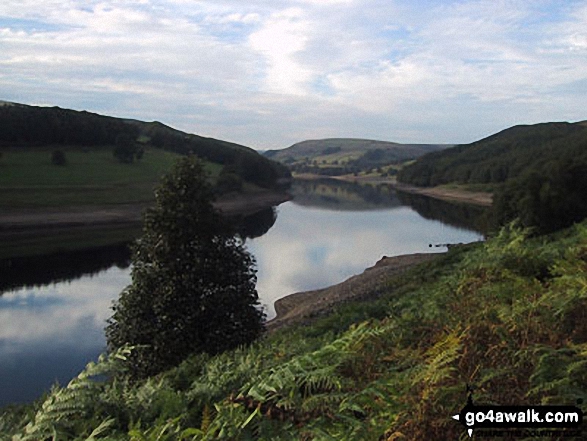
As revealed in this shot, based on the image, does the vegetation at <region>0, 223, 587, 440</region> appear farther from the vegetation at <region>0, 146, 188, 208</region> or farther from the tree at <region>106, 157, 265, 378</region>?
the vegetation at <region>0, 146, 188, 208</region>

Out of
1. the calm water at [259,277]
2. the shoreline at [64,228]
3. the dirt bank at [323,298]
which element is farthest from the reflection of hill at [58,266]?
the dirt bank at [323,298]

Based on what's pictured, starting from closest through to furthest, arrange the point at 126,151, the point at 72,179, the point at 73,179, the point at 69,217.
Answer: the point at 69,217, the point at 72,179, the point at 73,179, the point at 126,151

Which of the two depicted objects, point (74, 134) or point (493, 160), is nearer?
point (74, 134)

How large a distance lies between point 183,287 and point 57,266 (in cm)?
3416

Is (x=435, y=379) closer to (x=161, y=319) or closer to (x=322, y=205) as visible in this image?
(x=161, y=319)

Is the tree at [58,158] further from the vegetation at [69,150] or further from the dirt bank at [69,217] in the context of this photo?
the dirt bank at [69,217]

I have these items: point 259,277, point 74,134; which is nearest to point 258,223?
point 259,277

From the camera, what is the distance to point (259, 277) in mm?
38219

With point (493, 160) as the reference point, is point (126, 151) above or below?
below

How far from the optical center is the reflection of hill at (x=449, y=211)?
75.2 meters

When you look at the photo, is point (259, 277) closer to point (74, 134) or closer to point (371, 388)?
point (371, 388)

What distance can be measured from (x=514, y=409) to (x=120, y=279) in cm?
3813

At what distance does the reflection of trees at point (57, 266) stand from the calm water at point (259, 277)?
24 cm

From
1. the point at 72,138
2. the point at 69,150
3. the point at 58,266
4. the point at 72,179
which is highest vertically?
the point at 72,138
